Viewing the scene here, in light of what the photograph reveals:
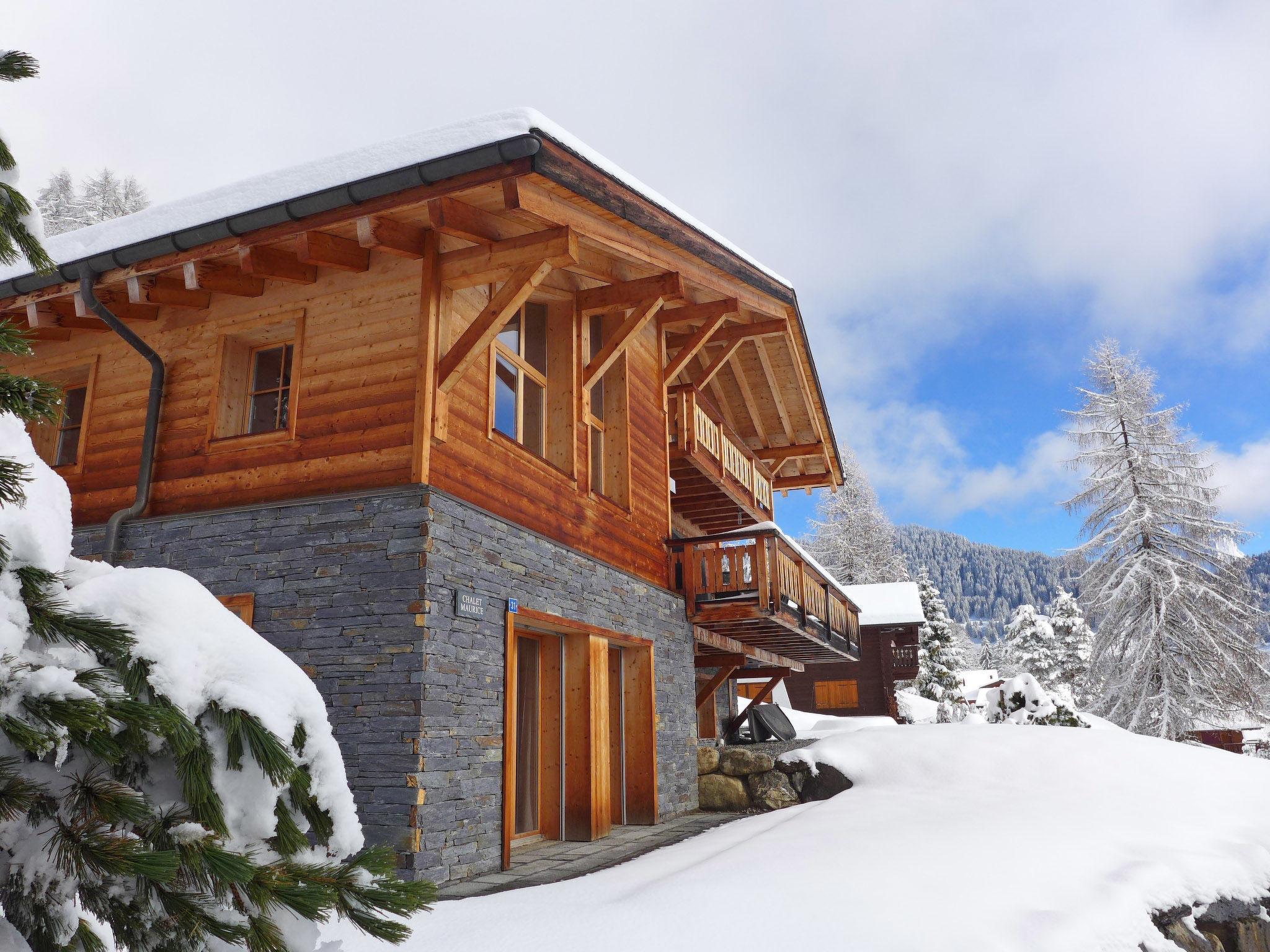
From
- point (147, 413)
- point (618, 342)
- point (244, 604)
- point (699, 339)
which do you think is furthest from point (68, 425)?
point (699, 339)

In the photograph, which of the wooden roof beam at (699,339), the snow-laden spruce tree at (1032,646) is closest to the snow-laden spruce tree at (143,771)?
the wooden roof beam at (699,339)

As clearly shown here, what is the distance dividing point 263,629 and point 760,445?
42.5 feet

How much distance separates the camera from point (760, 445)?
18.9 meters

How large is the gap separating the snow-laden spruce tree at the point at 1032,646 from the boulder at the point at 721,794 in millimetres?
38106

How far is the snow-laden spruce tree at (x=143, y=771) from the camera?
70.4 inches

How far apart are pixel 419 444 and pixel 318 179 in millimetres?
2272

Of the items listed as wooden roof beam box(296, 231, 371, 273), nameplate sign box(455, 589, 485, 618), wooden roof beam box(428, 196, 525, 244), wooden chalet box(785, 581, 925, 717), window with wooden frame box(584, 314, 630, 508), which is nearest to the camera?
wooden roof beam box(428, 196, 525, 244)

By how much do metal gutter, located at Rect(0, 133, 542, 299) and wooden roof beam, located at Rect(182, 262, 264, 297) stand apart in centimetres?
28

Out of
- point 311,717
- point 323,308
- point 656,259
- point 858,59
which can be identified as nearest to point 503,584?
point 323,308

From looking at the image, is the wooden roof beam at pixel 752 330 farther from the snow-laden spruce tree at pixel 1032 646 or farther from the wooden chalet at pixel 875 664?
the snow-laden spruce tree at pixel 1032 646

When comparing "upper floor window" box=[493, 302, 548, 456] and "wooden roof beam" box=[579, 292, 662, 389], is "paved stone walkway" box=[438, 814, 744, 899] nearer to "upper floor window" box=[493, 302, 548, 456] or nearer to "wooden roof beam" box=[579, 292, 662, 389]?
"upper floor window" box=[493, 302, 548, 456]

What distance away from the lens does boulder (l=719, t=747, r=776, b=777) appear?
12.1 metres

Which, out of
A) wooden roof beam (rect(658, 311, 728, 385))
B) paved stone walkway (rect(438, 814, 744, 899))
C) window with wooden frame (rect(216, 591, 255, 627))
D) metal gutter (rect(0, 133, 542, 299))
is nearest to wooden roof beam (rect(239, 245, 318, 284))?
metal gutter (rect(0, 133, 542, 299))

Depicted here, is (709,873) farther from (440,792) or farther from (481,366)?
(481,366)
